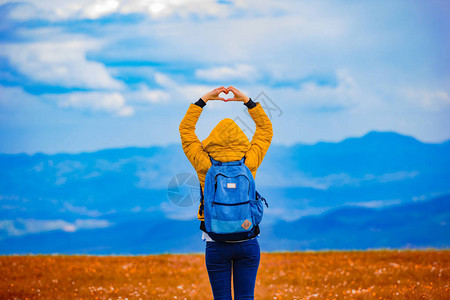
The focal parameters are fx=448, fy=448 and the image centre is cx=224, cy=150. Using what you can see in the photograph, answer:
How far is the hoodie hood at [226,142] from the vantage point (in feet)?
18.9

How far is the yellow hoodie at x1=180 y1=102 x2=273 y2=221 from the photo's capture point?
227 inches

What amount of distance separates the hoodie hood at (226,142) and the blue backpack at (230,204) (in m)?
0.10

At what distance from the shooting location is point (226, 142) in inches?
227

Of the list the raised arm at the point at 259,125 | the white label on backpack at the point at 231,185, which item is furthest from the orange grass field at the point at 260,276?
the white label on backpack at the point at 231,185

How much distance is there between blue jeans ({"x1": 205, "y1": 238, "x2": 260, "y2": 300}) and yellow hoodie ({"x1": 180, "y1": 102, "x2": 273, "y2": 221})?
51 centimetres

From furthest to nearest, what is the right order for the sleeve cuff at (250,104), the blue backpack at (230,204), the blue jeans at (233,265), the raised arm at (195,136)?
the sleeve cuff at (250,104) < the raised arm at (195,136) < the blue jeans at (233,265) < the blue backpack at (230,204)

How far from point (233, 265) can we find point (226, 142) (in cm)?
162

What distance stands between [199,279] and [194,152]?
24.2 ft

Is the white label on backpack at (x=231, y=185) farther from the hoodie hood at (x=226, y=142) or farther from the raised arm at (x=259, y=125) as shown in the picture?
the raised arm at (x=259, y=125)

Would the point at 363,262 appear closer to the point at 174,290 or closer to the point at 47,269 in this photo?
the point at 174,290

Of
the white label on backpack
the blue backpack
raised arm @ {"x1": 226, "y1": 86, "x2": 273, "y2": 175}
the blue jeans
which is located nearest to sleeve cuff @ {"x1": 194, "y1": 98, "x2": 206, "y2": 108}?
raised arm @ {"x1": 226, "y1": 86, "x2": 273, "y2": 175}

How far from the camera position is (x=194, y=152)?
5.98m

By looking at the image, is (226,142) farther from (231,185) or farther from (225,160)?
(231,185)

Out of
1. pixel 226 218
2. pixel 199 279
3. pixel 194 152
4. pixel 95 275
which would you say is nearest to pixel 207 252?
pixel 226 218
